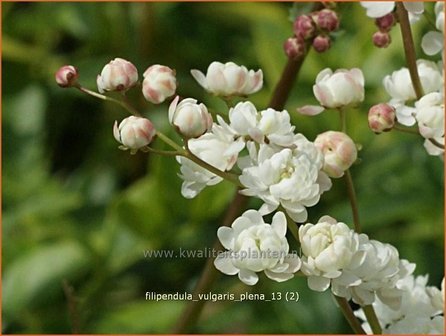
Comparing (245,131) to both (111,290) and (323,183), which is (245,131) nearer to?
(323,183)

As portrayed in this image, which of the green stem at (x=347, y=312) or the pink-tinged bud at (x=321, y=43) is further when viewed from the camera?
the pink-tinged bud at (x=321, y=43)

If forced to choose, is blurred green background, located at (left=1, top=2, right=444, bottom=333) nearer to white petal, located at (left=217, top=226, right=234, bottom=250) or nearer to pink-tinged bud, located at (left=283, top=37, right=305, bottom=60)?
pink-tinged bud, located at (left=283, top=37, right=305, bottom=60)

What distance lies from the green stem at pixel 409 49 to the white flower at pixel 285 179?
7.6 inches

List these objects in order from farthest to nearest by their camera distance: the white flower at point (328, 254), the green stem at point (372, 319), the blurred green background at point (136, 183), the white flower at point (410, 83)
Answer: the blurred green background at point (136, 183)
the white flower at point (410, 83)
the green stem at point (372, 319)
the white flower at point (328, 254)

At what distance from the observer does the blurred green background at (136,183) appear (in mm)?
1846

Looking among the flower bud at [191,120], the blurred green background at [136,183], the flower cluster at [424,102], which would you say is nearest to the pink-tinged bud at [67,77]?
the flower bud at [191,120]

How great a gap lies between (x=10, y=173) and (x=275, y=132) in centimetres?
119

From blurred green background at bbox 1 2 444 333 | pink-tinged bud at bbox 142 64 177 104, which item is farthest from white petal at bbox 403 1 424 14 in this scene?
blurred green background at bbox 1 2 444 333

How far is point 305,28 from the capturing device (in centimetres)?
126

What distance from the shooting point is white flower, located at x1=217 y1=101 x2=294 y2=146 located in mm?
1021

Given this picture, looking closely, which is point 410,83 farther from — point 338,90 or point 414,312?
point 414,312

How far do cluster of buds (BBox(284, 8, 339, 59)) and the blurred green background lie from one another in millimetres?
546

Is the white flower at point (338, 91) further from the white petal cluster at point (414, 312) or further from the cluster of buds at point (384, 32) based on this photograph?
the white petal cluster at point (414, 312)

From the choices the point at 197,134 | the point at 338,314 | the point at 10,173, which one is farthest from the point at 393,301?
the point at 10,173
